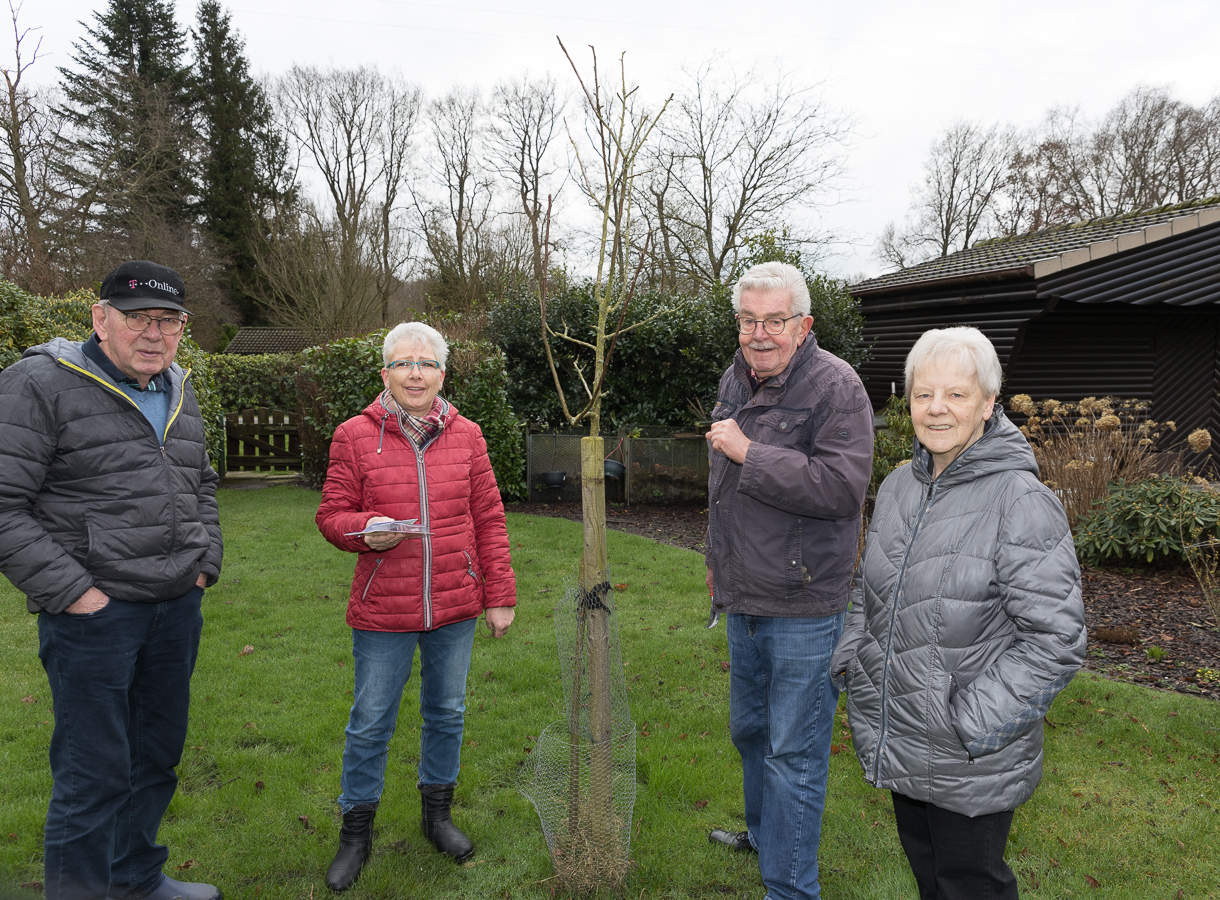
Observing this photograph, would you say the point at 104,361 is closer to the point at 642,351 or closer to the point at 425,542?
the point at 425,542

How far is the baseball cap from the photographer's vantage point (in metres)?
2.45

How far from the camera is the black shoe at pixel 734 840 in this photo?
3.10m

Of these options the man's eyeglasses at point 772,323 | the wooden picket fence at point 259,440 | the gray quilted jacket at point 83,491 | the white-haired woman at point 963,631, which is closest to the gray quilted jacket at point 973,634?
the white-haired woman at point 963,631

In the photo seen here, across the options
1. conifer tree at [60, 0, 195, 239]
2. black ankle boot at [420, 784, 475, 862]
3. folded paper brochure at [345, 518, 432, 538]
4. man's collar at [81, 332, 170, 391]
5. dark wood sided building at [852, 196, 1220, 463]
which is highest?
conifer tree at [60, 0, 195, 239]

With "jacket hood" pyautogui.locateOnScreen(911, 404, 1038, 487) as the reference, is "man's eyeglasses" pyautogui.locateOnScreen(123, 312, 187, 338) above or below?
above

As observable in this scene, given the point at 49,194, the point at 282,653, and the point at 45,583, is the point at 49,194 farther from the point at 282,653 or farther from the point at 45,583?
the point at 45,583

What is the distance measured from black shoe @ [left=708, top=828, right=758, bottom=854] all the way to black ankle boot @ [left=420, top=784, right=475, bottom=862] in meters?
1.00

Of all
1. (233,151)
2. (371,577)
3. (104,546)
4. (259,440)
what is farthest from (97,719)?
(233,151)

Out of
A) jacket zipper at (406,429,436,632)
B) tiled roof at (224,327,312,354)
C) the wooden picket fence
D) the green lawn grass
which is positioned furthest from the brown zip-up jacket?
tiled roof at (224,327,312,354)

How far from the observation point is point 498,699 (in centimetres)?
455

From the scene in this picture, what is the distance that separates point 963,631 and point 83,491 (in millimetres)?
2598

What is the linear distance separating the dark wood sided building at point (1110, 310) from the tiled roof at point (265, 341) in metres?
27.7

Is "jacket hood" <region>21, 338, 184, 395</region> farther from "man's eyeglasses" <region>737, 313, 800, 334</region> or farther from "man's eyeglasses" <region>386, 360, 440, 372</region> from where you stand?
"man's eyeglasses" <region>737, 313, 800, 334</region>

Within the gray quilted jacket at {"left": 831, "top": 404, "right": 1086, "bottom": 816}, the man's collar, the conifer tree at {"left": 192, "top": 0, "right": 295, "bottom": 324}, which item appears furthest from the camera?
the conifer tree at {"left": 192, "top": 0, "right": 295, "bottom": 324}
